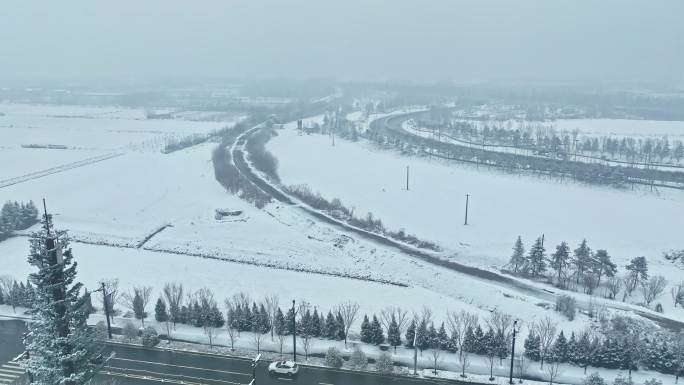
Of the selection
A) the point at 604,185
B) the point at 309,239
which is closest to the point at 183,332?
the point at 309,239

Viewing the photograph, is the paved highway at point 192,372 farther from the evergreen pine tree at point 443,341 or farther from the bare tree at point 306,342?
the evergreen pine tree at point 443,341

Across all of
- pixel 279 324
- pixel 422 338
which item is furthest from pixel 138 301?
pixel 422 338

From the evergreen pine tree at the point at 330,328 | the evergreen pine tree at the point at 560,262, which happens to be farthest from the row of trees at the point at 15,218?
the evergreen pine tree at the point at 560,262

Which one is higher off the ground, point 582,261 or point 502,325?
point 582,261

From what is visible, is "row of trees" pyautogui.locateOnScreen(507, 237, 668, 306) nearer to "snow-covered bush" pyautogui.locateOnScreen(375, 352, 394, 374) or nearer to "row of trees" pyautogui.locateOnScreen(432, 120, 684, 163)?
"snow-covered bush" pyautogui.locateOnScreen(375, 352, 394, 374)

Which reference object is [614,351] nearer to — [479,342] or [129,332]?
[479,342]
